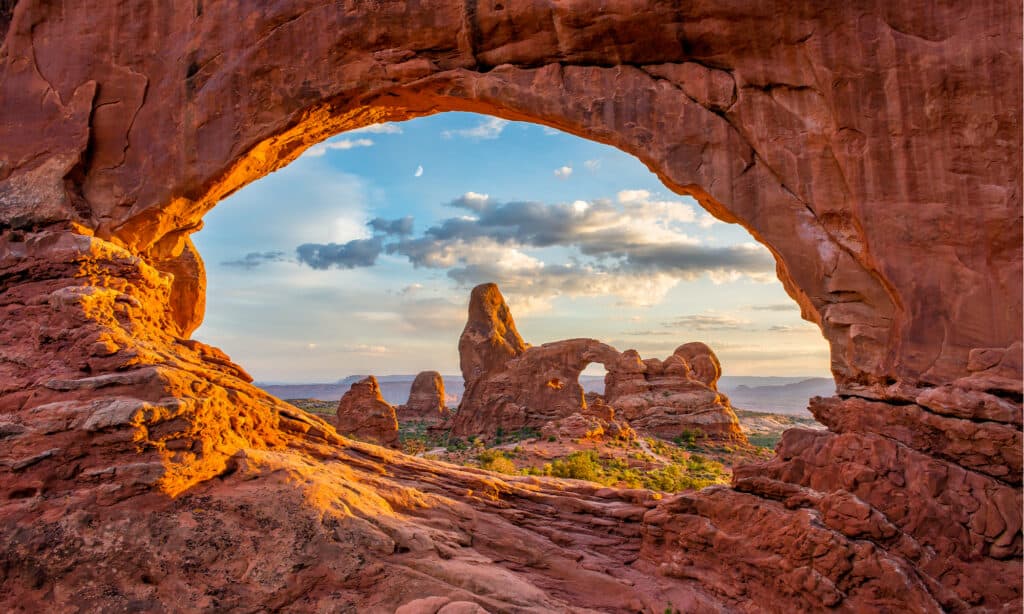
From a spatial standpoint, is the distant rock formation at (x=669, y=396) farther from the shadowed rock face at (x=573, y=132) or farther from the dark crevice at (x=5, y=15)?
the dark crevice at (x=5, y=15)

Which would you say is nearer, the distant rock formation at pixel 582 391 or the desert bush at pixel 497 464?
the desert bush at pixel 497 464

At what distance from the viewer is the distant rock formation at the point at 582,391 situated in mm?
37406

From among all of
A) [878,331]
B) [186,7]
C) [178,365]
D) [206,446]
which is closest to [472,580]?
[206,446]

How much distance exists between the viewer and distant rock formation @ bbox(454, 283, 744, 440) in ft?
123

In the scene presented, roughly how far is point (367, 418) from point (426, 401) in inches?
1097

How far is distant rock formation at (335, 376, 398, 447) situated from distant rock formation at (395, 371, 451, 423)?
2465 centimetres

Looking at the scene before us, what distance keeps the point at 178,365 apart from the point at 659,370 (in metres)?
36.2

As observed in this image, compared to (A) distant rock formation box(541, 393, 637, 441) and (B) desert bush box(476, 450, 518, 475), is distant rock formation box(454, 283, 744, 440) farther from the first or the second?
(B) desert bush box(476, 450, 518, 475)

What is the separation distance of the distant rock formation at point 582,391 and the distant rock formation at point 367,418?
36.9 ft

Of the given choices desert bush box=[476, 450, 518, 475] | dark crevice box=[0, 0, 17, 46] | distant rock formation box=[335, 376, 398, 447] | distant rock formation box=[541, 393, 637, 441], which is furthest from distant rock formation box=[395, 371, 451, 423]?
dark crevice box=[0, 0, 17, 46]

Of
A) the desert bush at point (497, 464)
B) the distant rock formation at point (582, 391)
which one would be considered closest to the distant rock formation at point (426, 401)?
the distant rock formation at point (582, 391)

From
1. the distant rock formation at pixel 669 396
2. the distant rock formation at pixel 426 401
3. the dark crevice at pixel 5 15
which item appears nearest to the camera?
the dark crevice at pixel 5 15

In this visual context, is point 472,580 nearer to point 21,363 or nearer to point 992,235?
point 21,363

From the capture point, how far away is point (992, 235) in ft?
25.9
